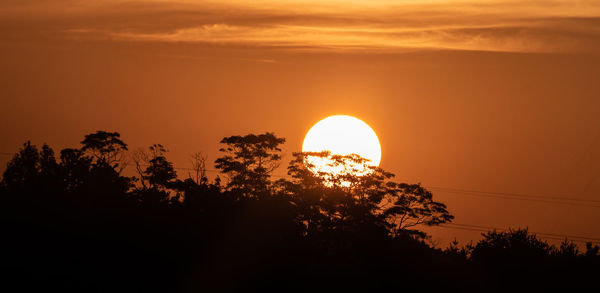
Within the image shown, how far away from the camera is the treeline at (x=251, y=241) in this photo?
48406 mm

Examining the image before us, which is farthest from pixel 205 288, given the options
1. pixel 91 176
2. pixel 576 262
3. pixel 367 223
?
pixel 91 176

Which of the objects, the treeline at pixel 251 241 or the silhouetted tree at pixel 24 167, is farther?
the silhouetted tree at pixel 24 167

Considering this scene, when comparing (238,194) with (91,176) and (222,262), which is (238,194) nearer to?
(91,176)

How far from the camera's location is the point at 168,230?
54.0m

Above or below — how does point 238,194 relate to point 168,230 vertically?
→ above

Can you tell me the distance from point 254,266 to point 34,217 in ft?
57.9

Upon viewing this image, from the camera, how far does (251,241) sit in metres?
55.8

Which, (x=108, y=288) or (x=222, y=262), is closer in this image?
(x=108, y=288)

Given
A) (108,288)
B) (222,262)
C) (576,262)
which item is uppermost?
(576,262)

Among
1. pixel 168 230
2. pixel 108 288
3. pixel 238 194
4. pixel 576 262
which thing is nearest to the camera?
pixel 108 288

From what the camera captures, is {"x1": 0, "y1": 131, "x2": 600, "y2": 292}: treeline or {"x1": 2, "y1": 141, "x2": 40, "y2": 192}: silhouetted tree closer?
{"x1": 0, "y1": 131, "x2": 600, "y2": 292}: treeline

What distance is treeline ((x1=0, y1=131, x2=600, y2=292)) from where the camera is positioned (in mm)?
48406

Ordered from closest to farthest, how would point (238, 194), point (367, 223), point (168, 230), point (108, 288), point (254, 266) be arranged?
point (108, 288) → point (254, 266) → point (168, 230) → point (367, 223) → point (238, 194)

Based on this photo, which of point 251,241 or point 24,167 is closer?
point 251,241
